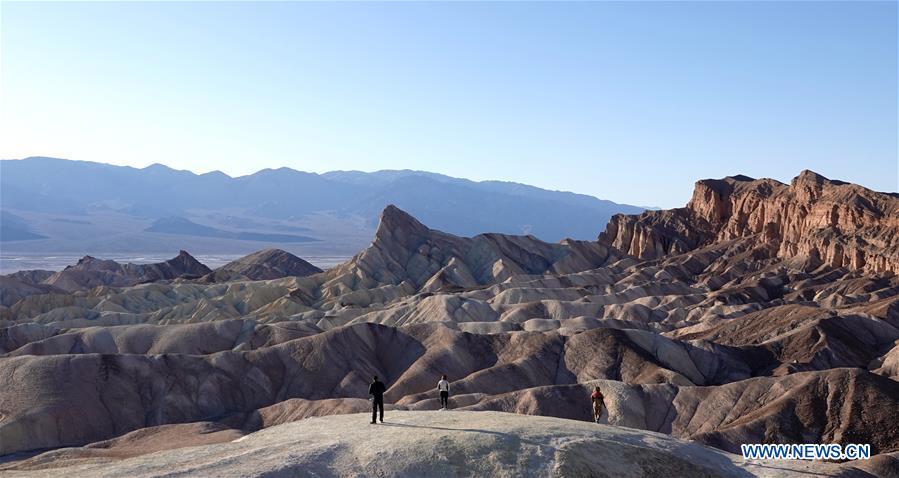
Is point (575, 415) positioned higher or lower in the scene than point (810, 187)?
lower

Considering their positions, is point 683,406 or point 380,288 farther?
point 380,288

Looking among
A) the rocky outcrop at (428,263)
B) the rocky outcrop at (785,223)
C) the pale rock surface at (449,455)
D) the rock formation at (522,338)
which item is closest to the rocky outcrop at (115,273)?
the rock formation at (522,338)

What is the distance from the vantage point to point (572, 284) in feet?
398

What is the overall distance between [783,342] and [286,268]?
4416 inches

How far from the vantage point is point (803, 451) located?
4122 centimetres

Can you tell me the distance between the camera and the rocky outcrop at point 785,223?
115125 millimetres

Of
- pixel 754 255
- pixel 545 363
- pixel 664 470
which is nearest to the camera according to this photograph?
pixel 664 470

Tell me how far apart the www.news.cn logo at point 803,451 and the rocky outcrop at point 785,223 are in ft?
226

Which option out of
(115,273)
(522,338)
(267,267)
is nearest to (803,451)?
(522,338)

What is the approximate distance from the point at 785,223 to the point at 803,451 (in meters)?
99.0

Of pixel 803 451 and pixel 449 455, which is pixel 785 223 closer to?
pixel 803 451

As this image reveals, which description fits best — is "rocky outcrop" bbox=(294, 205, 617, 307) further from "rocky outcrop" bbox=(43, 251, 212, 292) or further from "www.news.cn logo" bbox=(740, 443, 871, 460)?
"www.news.cn logo" bbox=(740, 443, 871, 460)

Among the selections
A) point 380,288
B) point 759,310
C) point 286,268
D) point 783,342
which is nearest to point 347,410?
point 783,342

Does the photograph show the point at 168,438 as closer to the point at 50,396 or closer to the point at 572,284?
the point at 50,396
